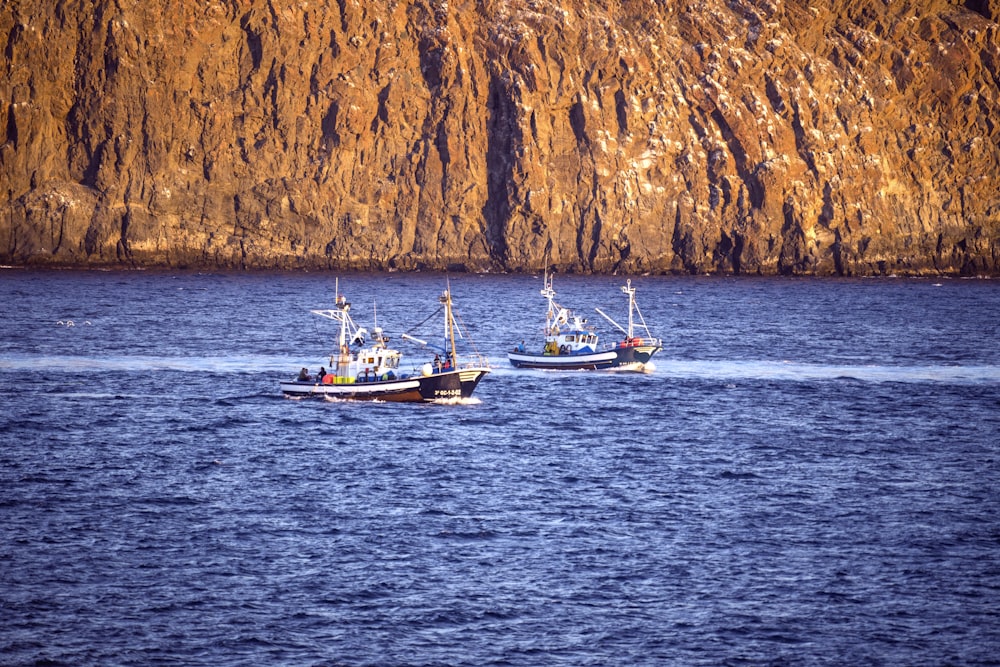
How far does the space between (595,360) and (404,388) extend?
22122 mm

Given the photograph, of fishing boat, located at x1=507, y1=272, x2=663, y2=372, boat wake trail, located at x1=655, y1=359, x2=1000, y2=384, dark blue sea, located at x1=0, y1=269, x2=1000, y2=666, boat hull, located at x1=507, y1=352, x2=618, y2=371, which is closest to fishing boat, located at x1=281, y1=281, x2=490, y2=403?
dark blue sea, located at x1=0, y1=269, x2=1000, y2=666

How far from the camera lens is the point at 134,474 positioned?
188 feet

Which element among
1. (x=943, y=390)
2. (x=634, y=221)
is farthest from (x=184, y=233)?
(x=943, y=390)

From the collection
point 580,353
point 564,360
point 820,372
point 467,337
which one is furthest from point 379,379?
point 467,337

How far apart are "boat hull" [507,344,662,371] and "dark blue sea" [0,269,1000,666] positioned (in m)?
1.36

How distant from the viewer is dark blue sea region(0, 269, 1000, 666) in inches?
1507

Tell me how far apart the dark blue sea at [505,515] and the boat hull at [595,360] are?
136cm

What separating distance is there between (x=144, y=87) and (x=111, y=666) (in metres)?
173

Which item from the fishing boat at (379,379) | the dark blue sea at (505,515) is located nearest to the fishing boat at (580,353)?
the dark blue sea at (505,515)

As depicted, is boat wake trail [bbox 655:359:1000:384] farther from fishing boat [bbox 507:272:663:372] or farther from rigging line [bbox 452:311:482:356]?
rigging line [bbox 452:311:482:356]

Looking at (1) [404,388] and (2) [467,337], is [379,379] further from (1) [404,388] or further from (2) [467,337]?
(2) [467,337]

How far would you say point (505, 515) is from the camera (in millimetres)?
51000

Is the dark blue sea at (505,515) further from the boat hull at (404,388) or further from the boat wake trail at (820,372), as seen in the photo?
the boat hull at (404,388)

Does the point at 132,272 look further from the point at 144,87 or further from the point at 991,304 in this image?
the point at 991,304
